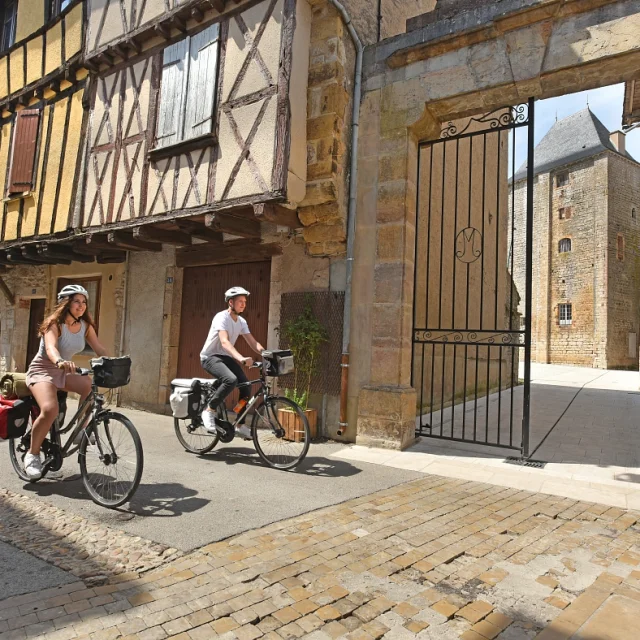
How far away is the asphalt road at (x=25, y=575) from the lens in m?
2.23

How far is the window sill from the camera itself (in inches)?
248

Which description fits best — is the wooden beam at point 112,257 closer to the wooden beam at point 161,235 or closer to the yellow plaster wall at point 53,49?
the wooden beam at point 161,235

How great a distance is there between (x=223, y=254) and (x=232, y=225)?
1104 mm

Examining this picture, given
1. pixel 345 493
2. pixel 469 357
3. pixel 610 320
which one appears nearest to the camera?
pixel 345 493

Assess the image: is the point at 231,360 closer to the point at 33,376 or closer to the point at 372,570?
the point at 33,376

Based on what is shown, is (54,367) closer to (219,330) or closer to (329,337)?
(219,330)

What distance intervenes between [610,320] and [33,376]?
107 ft

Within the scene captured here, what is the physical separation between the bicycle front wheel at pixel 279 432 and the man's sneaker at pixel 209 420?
421 mm

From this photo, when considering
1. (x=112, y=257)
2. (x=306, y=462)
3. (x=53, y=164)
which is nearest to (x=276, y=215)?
(x=306, y=462)

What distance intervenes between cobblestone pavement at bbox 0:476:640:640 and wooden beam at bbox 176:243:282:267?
4210 mm

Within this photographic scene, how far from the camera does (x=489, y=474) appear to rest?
4.64m

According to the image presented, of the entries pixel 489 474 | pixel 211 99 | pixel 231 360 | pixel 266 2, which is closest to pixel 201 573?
pixel 231 360

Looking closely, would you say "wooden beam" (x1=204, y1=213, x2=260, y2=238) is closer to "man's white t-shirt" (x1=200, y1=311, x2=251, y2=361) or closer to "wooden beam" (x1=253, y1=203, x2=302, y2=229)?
"wooden beam" (x1=253, y1=203, x2=302, y2=229)

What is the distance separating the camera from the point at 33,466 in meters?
3.61
